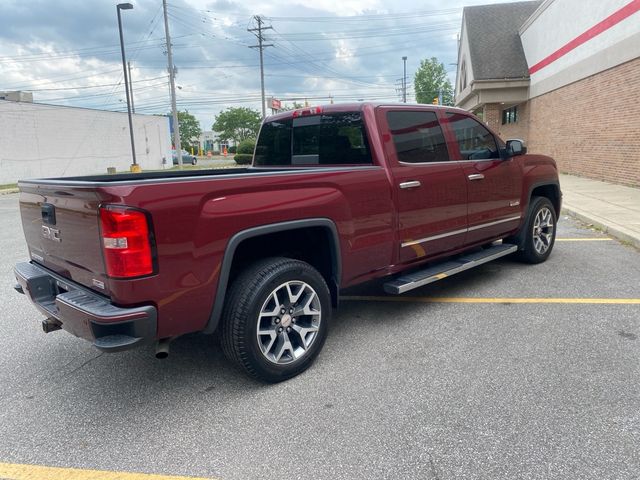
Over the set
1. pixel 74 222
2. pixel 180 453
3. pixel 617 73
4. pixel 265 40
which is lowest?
pixel 180 453

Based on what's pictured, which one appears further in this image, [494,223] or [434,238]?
[494,223]

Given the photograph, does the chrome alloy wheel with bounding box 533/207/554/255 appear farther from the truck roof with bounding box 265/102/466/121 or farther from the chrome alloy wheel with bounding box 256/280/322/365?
the chrome alloy wheel with bounding box 256/280/322/365

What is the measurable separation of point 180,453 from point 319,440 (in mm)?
757

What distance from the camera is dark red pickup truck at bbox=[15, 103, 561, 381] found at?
8.77ft

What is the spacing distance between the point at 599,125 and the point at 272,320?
15563 mm

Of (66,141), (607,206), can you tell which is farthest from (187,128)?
(607,206)

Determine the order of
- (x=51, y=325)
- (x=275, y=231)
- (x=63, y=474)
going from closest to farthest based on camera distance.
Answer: (x=63, y=474)
(x=275, y=231)
(x=51, y=325)

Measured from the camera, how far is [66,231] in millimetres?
3023

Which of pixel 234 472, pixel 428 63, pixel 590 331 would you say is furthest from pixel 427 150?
pixel 428 63

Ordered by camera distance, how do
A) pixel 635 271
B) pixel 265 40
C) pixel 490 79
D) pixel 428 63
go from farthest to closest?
pixel 428 63 < pixel 265 40 < pixel 490 79 < pixel 635 271

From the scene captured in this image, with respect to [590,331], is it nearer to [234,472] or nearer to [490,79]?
[234,472]

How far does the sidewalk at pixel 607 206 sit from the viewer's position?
25.6 feet

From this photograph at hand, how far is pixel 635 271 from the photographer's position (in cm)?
577

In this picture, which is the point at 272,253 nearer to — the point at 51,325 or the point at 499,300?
the point at 51,325
